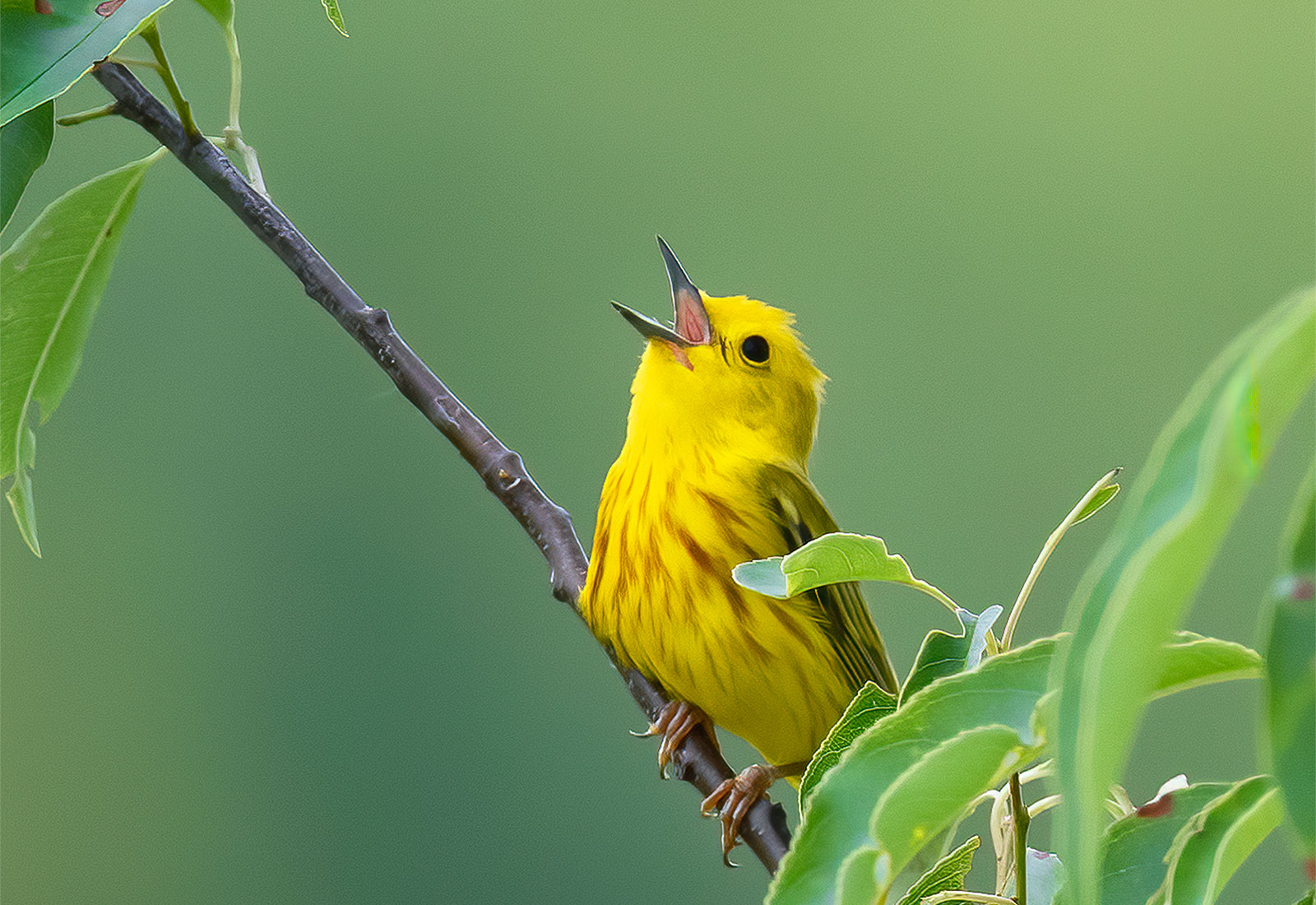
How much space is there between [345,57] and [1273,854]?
146 inches

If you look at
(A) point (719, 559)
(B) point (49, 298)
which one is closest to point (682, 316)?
(A) point (719, 559)

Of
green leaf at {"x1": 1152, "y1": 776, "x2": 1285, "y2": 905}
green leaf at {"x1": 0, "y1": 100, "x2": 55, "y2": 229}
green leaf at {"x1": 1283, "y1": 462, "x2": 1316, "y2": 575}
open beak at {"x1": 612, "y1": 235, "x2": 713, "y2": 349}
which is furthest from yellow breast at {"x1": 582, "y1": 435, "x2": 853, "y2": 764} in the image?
green leaf at {"x1": 1283, "y1": 462, "x2": 1316, "y2": 575}

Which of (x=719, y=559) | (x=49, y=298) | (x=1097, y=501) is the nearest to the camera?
(x=1097, y=501)

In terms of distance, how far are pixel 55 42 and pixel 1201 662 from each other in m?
0.61

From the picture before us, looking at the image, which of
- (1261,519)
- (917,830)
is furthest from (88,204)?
(1261,519)

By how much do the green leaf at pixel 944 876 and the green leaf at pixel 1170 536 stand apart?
23 cm

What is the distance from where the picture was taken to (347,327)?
0.93m

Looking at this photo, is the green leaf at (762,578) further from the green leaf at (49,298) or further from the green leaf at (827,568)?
the green leaf at (49,298)

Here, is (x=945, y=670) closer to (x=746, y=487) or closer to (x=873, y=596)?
(x=746, y=487)

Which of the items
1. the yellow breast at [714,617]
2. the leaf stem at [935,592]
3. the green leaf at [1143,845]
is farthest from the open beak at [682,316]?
the green leaf at [1143,845]

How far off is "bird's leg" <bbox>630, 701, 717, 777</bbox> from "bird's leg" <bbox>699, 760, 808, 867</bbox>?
6 cm

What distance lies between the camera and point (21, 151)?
75 cm

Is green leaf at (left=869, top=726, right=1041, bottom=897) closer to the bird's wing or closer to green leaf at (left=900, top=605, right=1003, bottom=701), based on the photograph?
green leaf at (left=900, top=605, right=1003, bottom=701)

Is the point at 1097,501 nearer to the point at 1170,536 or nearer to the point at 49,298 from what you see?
the point at 1170,536
